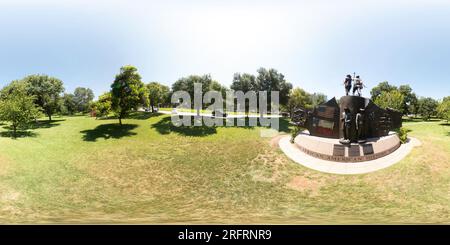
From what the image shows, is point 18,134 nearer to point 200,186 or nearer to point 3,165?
point 3,165

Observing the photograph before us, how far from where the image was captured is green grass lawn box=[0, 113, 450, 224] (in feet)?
49.5

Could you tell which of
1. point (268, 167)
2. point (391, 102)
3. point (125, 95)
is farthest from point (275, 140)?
point (391, 102)

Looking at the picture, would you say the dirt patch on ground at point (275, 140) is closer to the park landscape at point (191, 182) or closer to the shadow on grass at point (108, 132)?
the park landscape at point (191, 182)

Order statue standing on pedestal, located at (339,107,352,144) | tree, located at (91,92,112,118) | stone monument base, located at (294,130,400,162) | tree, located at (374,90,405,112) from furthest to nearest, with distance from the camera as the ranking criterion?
tree, located at (374,90,405,112)
tree, located at (91,92,112,118)
statue standing on pedestal, located at (339,107,352,144)
stone monument base, located at (294,130,400,162)

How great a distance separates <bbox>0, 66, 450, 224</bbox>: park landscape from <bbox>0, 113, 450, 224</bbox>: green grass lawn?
0.22 ft

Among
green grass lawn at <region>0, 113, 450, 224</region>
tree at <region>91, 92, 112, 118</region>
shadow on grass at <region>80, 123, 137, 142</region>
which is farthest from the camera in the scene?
tree at <region>91, 92, 112, 118</region>

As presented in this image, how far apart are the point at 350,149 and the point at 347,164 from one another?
1.81 metres

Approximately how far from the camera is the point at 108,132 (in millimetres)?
36031

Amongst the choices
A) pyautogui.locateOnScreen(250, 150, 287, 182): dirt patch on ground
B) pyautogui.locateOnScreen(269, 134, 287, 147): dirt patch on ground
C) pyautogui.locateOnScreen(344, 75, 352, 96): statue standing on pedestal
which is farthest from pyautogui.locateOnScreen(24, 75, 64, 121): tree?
pyautogui.locateOnScreen(344, 75, 352, 96): statue standing on pedestal

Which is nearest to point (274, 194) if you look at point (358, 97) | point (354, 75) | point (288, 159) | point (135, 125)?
point (288, 159)

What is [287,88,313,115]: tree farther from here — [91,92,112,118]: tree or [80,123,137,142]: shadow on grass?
[91,92,112,118]: tree

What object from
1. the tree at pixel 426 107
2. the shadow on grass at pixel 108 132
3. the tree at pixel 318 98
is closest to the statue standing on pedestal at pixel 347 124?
the shadow on grass at pixel 108 132

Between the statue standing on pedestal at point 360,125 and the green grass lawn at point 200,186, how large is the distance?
14.9ft

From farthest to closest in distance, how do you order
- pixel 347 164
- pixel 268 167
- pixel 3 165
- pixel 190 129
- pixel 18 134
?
pixel 190 129 < pixel 18 134 < pixel 347 164 < pixel 268 167 < pixel 3 165
